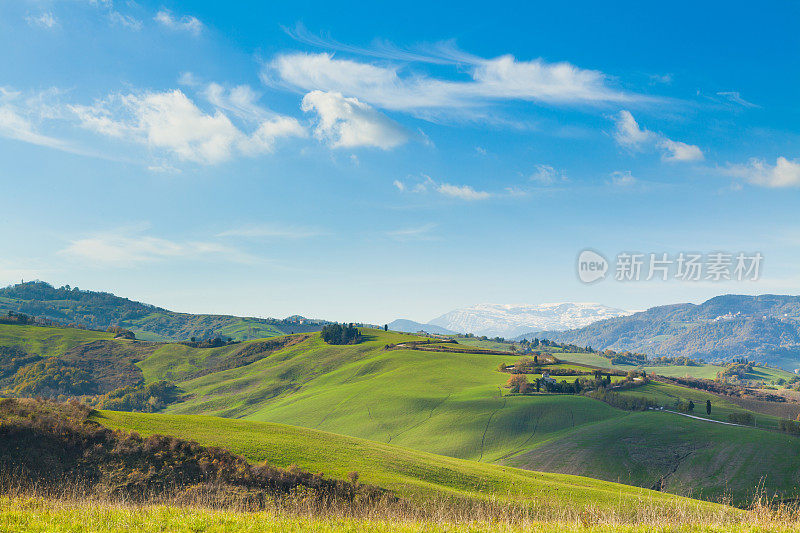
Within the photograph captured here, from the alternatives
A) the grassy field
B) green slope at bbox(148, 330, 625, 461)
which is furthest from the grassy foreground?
the grassy field

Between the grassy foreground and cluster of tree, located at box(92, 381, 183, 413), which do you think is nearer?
the grassy foreground

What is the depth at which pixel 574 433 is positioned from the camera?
329 feet

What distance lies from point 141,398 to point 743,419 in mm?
196284

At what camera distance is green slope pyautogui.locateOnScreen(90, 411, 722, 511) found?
3728 centimetres

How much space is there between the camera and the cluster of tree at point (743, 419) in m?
109

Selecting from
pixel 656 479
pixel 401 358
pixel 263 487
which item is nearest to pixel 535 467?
pixel 656 479

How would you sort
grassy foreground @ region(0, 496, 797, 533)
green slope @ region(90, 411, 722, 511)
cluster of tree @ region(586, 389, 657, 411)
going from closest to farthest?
grassy foreground @ region(0, 496, 797, 533) → green slope @ region(90, 411, 722, 511) → cluster of tree @ region(586, 389, 657, 411)

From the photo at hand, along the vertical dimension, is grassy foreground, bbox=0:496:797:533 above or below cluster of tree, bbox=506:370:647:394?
above

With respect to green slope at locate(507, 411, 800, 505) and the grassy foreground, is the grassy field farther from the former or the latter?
the grassy foreground

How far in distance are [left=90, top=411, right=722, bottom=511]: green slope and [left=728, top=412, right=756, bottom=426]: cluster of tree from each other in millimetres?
86416

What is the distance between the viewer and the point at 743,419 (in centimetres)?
10988

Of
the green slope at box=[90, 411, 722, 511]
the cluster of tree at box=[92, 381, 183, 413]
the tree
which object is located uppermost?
the green slope at box=[90, 411, 722, 511]

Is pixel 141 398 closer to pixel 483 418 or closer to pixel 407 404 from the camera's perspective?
pixel 407 404

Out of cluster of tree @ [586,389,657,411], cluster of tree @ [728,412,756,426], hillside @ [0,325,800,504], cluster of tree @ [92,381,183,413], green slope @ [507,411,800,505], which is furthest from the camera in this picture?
cluster of tree @ [92,381,183,413]
